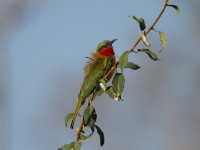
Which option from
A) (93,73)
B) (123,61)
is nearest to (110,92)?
(123,61)

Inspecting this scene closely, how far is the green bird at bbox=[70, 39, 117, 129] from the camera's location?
2.55 metres

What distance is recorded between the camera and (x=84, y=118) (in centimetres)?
243

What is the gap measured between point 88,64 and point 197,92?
6.24 m

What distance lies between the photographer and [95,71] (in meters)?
3.27

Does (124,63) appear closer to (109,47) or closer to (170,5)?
(170,5)

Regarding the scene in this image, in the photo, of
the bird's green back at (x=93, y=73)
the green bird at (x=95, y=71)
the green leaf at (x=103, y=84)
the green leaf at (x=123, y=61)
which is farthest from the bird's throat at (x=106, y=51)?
the green leaf at (x=123, y=61)

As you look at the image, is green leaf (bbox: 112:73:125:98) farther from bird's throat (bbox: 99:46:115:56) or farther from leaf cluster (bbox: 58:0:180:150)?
bird's throat (bbox: 99:46:115:56)

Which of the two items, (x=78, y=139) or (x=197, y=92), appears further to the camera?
(x=197, y=92)

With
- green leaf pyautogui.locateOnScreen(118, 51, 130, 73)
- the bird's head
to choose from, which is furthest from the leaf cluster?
the bird's head

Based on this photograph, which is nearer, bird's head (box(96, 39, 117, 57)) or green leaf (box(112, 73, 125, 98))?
green leaf (box(112, 73, 125, 98))

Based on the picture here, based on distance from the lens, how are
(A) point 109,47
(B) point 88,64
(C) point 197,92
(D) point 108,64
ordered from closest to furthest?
(D) point 108,64
(B) point 88,64
(A) point 109,47
(C) point 197,92

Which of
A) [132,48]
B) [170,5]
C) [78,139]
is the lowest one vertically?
[78,139]

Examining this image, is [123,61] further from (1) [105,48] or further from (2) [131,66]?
(1) [105,48]

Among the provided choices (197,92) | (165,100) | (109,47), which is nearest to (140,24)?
(109,47)
